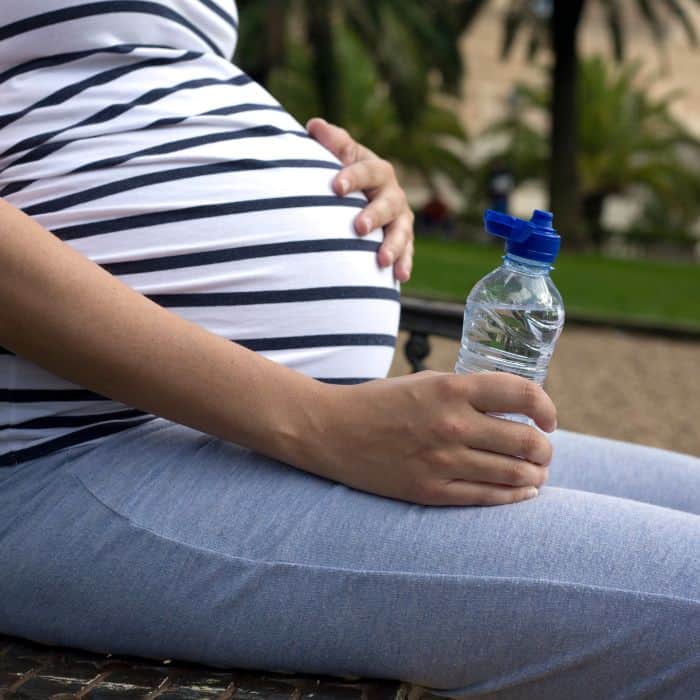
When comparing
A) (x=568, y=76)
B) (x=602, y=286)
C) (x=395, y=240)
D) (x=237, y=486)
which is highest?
(x=568, y=76)

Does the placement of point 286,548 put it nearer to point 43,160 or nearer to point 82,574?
point 82,574

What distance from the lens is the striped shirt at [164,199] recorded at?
3.85ft

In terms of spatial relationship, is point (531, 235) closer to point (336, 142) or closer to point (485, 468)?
point (485, 468)

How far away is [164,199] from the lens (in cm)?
122

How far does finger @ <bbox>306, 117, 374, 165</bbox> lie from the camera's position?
1629 mm

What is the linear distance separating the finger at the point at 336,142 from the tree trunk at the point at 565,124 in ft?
55.3

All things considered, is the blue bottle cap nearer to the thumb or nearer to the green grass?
the thumb

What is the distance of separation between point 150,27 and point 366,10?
1621 cm

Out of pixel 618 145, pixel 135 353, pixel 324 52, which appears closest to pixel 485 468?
pixel 135 353

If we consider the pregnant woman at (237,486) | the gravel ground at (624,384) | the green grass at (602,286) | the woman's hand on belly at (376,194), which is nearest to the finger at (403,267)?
the woman's hand on belly at (376,194)

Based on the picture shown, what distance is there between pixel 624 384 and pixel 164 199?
18.6 ft

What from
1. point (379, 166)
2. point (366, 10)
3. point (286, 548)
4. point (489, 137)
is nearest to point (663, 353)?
point (379, 166)

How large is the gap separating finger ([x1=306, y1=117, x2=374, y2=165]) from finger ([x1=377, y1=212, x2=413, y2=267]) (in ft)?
0.46

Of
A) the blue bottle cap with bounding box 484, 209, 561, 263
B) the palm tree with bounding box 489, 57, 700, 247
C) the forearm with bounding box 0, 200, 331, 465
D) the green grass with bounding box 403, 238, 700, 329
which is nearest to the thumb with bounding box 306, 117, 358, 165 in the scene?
the blue bottle cap with bounding box 484, 209, 561, 263
